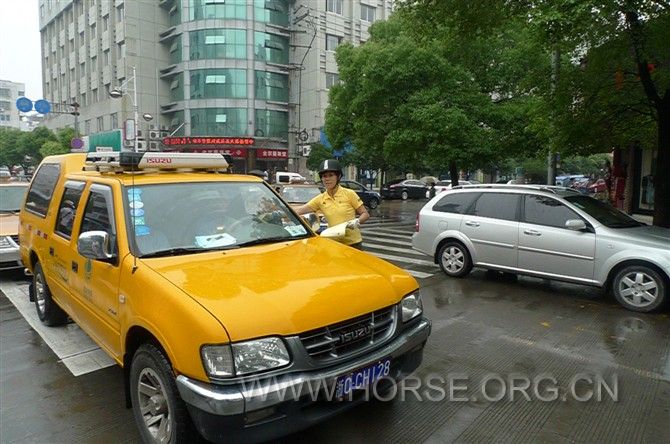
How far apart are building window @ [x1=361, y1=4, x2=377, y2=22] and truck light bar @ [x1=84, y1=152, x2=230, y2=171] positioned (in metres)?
46.4

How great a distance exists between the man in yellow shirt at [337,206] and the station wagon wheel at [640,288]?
3.55m

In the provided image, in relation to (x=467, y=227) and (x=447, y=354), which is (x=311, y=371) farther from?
(x=467, y=227)

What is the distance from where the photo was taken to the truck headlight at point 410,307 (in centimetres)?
328

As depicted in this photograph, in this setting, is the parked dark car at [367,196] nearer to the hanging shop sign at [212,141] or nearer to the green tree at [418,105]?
the green tree at [418,105]

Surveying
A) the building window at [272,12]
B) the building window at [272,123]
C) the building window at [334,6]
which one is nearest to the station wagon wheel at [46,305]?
the building window at [272,123]

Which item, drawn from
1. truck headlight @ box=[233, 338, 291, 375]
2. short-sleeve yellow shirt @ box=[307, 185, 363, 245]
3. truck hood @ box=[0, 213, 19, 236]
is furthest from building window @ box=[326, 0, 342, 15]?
truck headlight @ box=[233, 338, 291, 375]

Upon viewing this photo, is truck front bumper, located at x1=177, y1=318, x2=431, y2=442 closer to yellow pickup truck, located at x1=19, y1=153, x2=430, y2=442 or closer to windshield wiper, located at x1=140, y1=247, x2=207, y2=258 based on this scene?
yellow pickup truck, located at x1=19, y1=153, x2=430, y2=442

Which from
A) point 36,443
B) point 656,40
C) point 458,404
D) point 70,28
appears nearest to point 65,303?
point 36,443

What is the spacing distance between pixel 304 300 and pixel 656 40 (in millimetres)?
7979

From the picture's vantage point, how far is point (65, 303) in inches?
176

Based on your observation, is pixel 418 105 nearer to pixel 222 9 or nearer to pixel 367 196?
pixel 367 196

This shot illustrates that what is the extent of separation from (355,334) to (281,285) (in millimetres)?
525

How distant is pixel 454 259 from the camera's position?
8.20 metres

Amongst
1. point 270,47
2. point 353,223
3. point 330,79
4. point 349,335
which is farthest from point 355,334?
point 330,79
